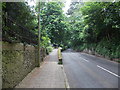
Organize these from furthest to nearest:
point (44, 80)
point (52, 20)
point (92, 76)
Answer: point (52, 20), point (92, 76), point (44, 80)

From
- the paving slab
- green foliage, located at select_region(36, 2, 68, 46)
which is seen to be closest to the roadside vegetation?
green foliage, located at select_region(36, 2, 68, 46)

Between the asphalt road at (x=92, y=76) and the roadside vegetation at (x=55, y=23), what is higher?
the roadside vegetation at (x=55, y=23)

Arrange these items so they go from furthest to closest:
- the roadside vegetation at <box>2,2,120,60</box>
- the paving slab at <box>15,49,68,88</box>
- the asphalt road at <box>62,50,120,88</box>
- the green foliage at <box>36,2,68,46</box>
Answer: the green foliage at <box>36,2,68,46</box> → the roadside vegetation at <box>2,2,120,60</box> → the asphalt road at <box>62,50,120,88</box> → the paving slab at <box>15,49,68,88</box>

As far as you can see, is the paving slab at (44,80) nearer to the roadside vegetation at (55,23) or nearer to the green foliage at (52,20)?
the roadside vegetation at (55,23)

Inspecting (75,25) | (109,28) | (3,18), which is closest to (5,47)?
(3,18)

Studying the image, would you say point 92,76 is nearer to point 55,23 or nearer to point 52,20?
point 52,20

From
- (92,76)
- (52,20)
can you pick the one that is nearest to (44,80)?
(92,76)

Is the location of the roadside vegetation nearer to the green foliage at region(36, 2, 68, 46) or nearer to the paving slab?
the green foliage at region(36, 2, 68, 46)

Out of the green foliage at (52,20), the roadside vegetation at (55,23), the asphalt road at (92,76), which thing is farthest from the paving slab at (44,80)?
the green foliage at (52,20)

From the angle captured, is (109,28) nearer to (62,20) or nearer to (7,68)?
(62,20)

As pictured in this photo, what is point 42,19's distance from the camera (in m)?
23.3

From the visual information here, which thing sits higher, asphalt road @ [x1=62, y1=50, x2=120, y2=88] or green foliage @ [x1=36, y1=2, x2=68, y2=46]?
green foliage @ [x1=36, y1=2, x2=68, y2=46]

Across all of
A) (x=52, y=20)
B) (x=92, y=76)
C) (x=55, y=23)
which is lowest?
(x=92, y=76)

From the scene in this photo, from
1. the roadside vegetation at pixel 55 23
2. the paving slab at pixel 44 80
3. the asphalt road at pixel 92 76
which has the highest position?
the roadside vegetation at pixel 55 23
